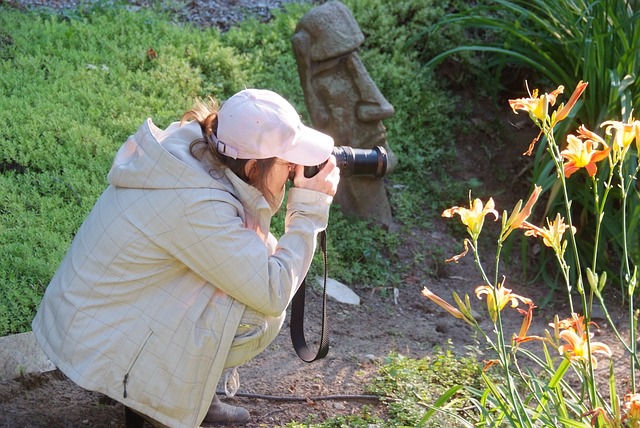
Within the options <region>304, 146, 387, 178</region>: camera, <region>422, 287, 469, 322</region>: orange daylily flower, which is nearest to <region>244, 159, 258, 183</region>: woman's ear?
<region>304, 146, 387, 178</region>: camera

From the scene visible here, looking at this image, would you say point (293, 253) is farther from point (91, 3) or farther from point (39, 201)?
point (91, 3)

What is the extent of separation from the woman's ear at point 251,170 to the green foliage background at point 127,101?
1.37m

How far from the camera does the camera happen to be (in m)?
3.13

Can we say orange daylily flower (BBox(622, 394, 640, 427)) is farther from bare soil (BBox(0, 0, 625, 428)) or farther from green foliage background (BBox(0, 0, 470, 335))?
green foliage background (BBox(0, 0, 470, 335))

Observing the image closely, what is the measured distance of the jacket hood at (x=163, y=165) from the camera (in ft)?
8.29

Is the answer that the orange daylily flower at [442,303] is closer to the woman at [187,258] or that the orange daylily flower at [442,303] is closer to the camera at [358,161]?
the woman at [187,258]

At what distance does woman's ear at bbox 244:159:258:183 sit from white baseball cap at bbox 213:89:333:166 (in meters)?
0.06

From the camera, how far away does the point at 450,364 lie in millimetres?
3568

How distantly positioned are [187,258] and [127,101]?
8.74 ft

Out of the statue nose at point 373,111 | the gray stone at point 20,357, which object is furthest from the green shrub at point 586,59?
the gray stone at point 20,357

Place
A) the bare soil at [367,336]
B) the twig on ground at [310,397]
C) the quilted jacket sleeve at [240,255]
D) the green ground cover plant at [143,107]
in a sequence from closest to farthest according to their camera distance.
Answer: the quilted jacket sleeve at [240,255] → the bare soil at [367,336] → the twig on ground at [310,397] → the green ground cover plant at [143,107]

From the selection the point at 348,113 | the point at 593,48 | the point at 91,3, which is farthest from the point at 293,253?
the point at 91,3

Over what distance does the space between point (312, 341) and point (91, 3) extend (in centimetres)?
331

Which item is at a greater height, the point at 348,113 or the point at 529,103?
the point at 529,103
